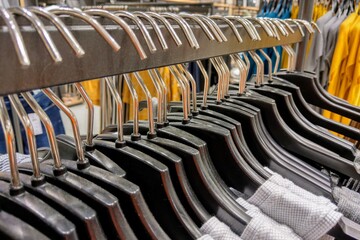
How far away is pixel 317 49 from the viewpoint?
1643mm

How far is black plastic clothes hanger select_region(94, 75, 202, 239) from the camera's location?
39 centimetres

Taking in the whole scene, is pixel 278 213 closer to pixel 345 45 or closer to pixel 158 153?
pixel 158 153

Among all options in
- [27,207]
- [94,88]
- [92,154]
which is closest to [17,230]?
[27,207]

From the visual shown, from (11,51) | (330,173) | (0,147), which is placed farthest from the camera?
(0,147)

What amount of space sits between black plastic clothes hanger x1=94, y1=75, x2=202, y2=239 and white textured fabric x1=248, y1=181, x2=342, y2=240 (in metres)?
0.13

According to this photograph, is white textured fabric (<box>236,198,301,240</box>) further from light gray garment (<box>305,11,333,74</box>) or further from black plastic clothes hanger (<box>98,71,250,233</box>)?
light gray garment (<box>305,11,333,74</box>)

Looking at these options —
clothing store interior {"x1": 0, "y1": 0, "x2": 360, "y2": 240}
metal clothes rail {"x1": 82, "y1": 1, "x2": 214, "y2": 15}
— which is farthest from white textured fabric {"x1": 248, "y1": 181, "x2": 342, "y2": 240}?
metal clothes rail {"x1": 82, "y1": 1, "x2": 214, "y2": 15}

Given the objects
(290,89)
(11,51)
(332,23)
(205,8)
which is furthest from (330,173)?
(205,8)

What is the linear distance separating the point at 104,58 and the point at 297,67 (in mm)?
835

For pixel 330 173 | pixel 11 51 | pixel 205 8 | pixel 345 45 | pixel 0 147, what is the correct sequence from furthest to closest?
pixel 205 8
pixel 345 45
pixel 0 147
pixel 330 173
pixel 11 51

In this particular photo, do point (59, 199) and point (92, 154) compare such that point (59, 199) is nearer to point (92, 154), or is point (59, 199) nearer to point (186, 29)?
point (92, 154)

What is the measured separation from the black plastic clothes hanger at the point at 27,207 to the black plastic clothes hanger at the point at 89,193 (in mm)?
34

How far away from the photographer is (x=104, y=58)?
1.15ft

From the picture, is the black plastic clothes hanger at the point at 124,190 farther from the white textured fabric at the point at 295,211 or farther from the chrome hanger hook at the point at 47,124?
the white textured fabric at the point at 295,211
